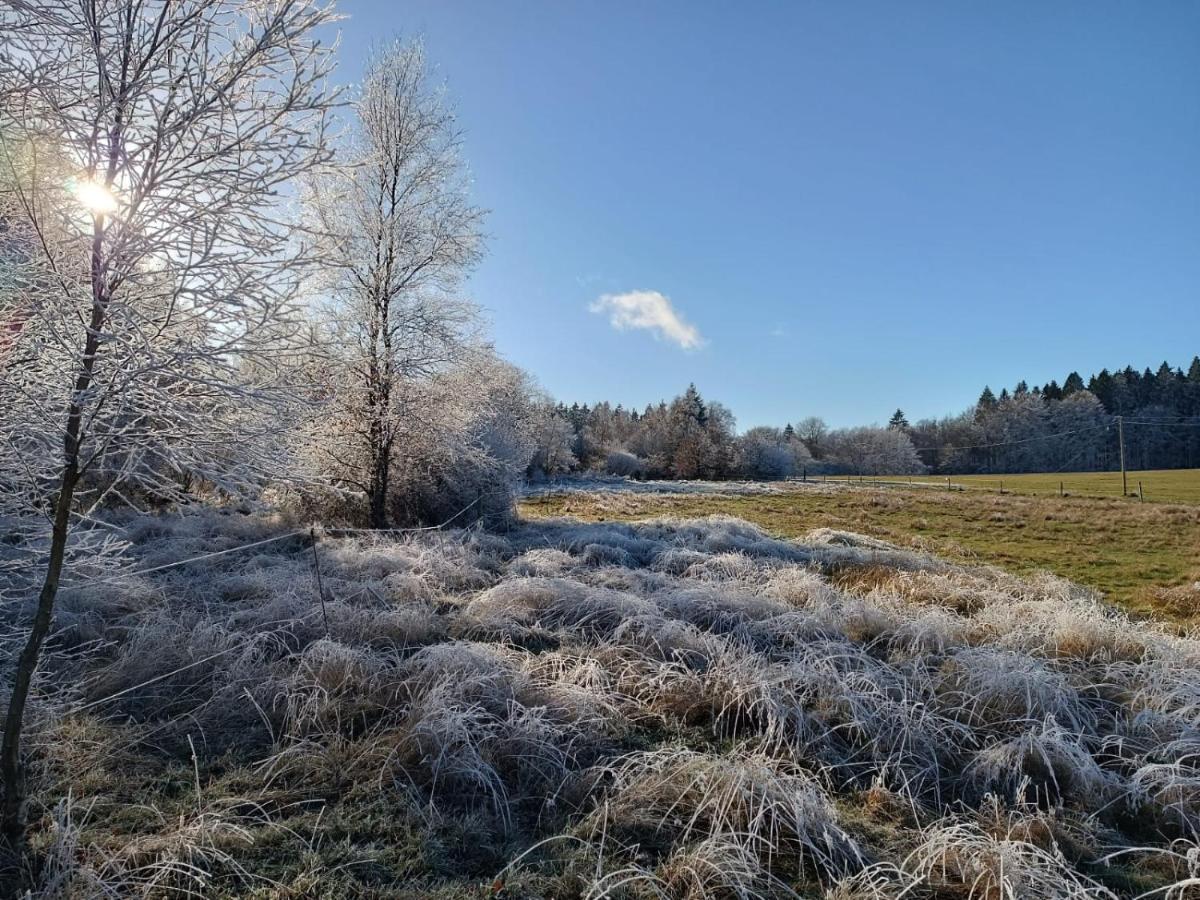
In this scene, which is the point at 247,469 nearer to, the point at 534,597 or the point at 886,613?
the point at 534,597

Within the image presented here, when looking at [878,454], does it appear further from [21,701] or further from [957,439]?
[21,701]

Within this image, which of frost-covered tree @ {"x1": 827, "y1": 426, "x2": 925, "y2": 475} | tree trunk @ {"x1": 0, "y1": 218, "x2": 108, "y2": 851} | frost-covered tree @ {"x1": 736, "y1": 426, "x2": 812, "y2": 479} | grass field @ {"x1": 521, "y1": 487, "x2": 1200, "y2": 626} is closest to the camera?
tree trunk @ {"x1": 0, "y1": 218, "x2": 108, "y2": 851}

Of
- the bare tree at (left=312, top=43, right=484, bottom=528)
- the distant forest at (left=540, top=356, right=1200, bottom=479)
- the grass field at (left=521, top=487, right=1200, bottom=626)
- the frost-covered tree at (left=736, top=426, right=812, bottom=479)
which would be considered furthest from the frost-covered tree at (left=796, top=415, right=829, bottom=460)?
the bare tree at (left=312, top=43, right=484, bottom=528)

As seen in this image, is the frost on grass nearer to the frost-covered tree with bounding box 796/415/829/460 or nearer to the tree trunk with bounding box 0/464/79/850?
the tree trunk with bounding box 0/464/79/850

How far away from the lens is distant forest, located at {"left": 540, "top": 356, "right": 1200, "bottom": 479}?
155 feet

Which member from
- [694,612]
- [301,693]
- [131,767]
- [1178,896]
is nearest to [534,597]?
[694,612]

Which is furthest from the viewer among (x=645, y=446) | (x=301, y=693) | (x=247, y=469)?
(x=645, y=446)

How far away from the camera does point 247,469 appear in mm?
2656

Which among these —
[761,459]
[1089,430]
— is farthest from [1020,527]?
[1089,430]

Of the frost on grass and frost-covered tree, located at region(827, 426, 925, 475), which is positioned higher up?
frost-covered tree, located at region(827, 426, 925, 475)

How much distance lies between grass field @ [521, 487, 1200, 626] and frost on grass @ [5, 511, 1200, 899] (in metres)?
4.41

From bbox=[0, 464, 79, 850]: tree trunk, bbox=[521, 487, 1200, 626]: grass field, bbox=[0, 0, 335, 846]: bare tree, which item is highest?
bbox=[0, 0, 335, 846]: bare tree

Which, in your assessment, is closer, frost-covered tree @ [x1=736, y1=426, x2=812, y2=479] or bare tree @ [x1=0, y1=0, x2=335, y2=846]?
bare tree @ [x1=0, y1=0, x2=335, y2=846]

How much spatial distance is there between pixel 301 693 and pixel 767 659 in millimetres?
3097
